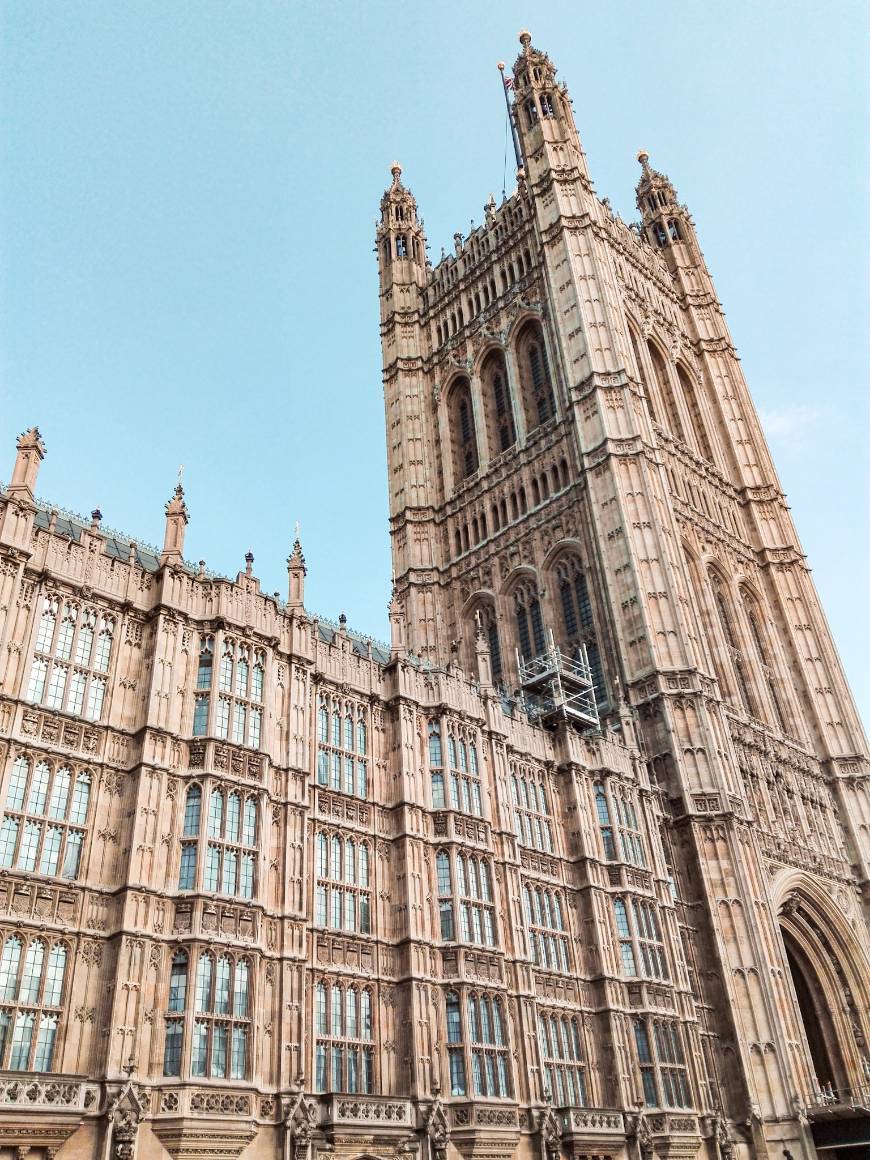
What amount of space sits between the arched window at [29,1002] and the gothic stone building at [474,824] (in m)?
0.07

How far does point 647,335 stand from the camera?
200 ft

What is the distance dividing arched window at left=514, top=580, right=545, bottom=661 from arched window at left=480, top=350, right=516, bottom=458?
404 inches

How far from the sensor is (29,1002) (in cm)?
2009

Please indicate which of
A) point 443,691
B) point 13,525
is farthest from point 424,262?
point 13,525

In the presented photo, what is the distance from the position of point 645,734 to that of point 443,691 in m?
13.0

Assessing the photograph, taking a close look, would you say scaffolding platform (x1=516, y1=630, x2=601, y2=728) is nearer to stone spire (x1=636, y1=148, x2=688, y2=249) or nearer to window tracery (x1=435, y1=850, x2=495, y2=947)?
window tracery (x1=435, y1=850, x2=495, y2=947)

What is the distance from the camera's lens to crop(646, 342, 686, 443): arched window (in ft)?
197

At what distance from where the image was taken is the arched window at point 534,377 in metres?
57.5

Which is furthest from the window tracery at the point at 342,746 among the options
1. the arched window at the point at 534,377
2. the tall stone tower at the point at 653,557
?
the arched window at the point at 534,377

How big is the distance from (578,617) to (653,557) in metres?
5.05

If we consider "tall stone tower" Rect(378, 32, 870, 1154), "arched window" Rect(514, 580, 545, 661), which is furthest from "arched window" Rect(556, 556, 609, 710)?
"arched window" Rect(514, 580, 545, 661)

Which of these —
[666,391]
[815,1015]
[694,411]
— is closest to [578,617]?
[666,391]

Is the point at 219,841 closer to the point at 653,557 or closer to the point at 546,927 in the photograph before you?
the point at 546,927

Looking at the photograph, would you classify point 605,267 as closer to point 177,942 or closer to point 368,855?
point 368,855
